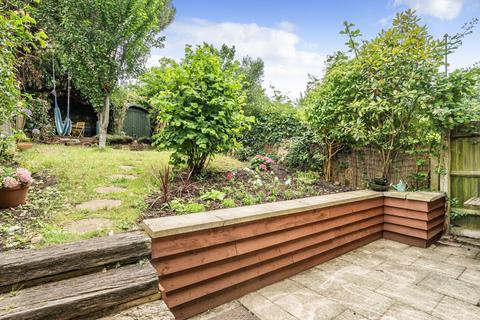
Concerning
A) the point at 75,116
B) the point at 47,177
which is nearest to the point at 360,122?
the point at 47,177

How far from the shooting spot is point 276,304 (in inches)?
73.4

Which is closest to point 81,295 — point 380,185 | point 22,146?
point 380,185

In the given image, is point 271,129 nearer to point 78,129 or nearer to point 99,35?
point 99,35

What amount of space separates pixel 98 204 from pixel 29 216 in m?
0.51

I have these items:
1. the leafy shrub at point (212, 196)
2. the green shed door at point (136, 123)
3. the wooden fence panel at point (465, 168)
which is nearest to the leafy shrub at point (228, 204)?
the leafy shrub at point (212, 196)

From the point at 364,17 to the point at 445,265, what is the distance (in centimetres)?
443

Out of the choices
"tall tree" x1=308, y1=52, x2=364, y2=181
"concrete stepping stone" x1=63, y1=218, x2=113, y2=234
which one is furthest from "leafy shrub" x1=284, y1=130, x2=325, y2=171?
"concrete stepping stone" x1=63, y1=218, x2=113, y2=234

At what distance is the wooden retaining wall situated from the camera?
1625 mm

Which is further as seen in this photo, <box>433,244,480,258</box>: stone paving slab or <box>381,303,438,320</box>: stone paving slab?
<box>433,244,480,258</box>: stone paving slab

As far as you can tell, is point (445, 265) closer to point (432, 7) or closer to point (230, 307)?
point (230, 307)

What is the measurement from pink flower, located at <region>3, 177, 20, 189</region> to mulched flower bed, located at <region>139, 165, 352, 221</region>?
1064 mm

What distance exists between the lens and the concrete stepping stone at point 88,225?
1.80 meters

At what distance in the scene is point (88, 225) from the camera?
1897 millimetres

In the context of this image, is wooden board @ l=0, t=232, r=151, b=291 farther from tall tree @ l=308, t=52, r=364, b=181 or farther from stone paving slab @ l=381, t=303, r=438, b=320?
tall tree @ l=308, t=52, r=364, b=181
